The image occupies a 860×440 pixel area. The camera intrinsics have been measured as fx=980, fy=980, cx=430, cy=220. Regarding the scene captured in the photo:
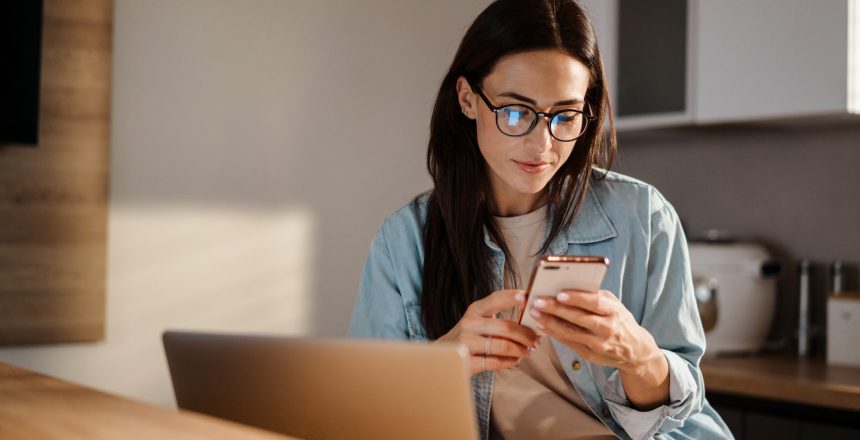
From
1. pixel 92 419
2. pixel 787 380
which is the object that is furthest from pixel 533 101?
pixel 787 380

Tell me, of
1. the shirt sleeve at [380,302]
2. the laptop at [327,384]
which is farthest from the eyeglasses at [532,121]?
the laptop at [327,384]

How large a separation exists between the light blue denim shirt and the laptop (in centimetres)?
50

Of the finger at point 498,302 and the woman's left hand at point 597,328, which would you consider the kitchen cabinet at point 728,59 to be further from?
the finger at point 498,302

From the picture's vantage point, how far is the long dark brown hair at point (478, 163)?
145cm

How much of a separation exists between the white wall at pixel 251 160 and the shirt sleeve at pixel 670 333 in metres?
1.77

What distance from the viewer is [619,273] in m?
1.49

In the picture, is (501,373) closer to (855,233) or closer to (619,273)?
(619,273)

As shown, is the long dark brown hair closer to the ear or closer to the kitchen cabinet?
the ear

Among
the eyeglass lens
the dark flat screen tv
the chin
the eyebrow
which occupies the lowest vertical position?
the chin

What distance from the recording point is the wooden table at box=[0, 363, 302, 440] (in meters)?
0.85

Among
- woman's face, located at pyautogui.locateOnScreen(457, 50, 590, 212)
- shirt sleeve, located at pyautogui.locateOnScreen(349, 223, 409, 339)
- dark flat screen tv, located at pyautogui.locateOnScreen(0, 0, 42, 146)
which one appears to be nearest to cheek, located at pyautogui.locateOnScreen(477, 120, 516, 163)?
woman's face, located at pyautogui.locateOnScreen(457, 50, 590, 212)

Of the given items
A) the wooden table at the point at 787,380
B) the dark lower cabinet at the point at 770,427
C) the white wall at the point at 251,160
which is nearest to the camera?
the wooden table at the point at 787,380

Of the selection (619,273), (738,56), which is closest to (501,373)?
(619,273)

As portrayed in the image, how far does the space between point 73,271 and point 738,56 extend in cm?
191
